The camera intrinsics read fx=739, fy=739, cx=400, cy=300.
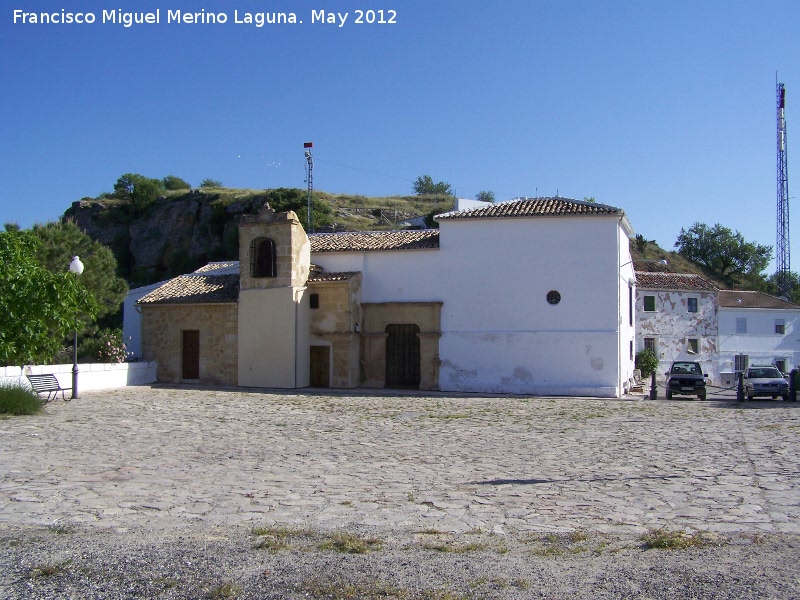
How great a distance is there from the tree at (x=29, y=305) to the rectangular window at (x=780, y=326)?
44.1m

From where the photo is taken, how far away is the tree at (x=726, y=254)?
236 feet

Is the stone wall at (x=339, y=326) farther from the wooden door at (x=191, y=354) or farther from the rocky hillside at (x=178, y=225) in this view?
the rocky hillside at (x=178, y=225)

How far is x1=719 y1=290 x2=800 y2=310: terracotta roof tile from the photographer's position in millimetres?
47656

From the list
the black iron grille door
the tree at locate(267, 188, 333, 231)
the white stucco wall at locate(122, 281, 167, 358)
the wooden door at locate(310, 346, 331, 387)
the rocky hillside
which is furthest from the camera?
the rocky hillside

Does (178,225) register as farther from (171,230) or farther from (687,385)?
(687,385)

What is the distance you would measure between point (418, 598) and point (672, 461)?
7.34 meters

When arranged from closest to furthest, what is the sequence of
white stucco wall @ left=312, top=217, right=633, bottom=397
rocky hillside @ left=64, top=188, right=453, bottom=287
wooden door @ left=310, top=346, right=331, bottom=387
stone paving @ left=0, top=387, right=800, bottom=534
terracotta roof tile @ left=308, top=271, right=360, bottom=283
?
1. stone paving @ left=0, top=387, right=800, bottom=534
2. white stucco wall @ left=312, top=217, right=633, bottom=397
3. terracotta roof tile @ left=308, top=271, right=360, bottom=283
4. wooden door @ left=310, top=346, right=331, bottom=387
5. rocky hillside @ left=64, top=188, right=453, bottom=287

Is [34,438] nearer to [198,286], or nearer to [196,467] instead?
[196,467]

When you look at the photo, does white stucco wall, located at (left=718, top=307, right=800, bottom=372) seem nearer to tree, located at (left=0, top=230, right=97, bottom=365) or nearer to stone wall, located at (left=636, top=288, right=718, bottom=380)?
stone wall, located at (left=636, top=288, right=718, bottom=380)

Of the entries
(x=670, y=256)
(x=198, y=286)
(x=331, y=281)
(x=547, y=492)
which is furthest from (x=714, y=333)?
(x=547, y=492)

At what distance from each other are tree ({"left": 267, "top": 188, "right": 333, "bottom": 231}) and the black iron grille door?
30589 millimetres

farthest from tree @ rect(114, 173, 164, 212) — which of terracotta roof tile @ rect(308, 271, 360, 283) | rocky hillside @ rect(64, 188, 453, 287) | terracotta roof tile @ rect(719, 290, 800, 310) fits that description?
terracotta roof tile @ rect(719, 290, 800, 310)

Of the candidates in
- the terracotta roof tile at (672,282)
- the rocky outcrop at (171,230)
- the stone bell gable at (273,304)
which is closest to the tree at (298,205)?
the rocky outcrop at (171,230)

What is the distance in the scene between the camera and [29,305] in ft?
54.1
